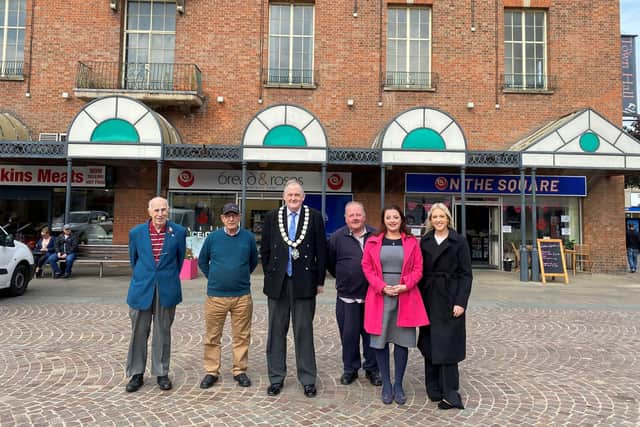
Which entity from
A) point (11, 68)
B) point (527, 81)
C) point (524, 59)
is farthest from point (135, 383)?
point (524, 59)

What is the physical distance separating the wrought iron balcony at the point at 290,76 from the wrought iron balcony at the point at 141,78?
7.54ft

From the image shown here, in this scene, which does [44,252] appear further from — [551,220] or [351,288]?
[551,220]

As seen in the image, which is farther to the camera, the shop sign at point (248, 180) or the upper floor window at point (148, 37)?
the upper floor window at point (148, 37)

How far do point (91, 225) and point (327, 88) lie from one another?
882cm

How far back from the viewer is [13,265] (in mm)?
8359

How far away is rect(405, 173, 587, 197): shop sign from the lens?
555 inches

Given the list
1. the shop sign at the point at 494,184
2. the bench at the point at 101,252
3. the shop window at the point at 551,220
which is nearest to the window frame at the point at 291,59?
the shop sign at the point at 494,184

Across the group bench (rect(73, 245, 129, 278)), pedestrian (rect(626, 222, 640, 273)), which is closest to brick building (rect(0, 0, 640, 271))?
pedestrian (rect(626, 222, 640, 273))

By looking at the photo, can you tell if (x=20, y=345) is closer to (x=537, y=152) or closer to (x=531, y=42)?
(x=537, y=152)

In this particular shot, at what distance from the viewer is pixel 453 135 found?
39.0ft

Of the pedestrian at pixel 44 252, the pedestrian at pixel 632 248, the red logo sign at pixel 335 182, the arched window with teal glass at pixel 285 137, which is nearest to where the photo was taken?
the pedestrian at pixel 44 252

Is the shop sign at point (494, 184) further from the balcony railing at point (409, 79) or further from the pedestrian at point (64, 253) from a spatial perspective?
the pedestrian at point (64, 253)

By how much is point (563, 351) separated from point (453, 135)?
24.9ft

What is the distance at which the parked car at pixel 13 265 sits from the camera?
8062 mm
